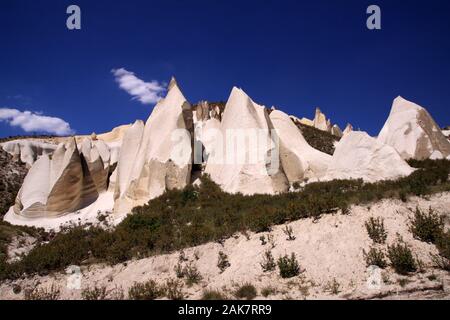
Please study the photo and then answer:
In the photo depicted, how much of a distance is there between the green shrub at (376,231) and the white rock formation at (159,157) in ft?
34.8

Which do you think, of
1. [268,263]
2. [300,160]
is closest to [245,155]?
[300,160]

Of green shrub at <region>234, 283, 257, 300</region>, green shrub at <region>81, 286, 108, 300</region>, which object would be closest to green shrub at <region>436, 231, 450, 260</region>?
green shrub at <region>234, 283, 257, 300</region>

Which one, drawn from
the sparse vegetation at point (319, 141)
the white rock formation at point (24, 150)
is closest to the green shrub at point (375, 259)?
the sparse vegetation at point (319, 141)

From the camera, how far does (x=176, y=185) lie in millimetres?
17641

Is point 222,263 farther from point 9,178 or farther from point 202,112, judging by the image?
point 202,112

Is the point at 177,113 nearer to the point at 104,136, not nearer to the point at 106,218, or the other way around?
the point at 106,218

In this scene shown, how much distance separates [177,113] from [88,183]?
26.1 ft

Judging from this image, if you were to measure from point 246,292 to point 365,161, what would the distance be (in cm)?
1084

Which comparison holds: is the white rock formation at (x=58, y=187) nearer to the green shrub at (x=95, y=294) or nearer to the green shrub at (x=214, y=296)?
the green shrub at (x=95, y=294)

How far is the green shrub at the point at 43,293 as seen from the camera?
25.7ft

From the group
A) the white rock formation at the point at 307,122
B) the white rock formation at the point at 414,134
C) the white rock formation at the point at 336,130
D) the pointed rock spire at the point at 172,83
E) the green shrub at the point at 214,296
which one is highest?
the white rock formation at the point at 307,122

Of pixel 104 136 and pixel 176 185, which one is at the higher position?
pixel 104 136

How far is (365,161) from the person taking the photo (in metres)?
15.6
